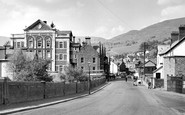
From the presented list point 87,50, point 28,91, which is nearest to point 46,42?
point 87,50

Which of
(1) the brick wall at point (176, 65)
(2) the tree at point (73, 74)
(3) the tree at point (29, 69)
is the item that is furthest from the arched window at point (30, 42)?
(1) the brick wall at point (176, 65)

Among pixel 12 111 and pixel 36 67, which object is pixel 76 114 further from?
pixel 36 67

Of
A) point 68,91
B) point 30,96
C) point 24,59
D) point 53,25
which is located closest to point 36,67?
point 24,59

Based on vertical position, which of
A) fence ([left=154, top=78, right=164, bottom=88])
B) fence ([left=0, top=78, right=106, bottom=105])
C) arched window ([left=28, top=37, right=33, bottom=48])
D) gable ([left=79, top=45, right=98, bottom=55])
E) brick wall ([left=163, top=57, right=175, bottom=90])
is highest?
arched window ([left=28, top=37, right=33, bottom=48])

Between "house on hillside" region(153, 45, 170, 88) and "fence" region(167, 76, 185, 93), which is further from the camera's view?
"house on hillside" region(153, 45, 170, 88)

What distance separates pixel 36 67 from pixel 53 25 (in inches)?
1860

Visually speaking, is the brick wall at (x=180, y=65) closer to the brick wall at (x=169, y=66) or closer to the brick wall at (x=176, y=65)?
the brick wall at (x=176, y=65)

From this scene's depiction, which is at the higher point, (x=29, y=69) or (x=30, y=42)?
(x=30, y=42)

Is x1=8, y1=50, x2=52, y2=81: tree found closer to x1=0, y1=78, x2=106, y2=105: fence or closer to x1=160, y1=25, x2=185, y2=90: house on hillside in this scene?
x1=0, y1=78, x2=106, y2=105: fence

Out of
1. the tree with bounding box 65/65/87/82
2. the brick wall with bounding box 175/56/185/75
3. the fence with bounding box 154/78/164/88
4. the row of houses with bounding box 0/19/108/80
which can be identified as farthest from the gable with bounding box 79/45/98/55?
the brick wall with bounding box 175/56/185/75

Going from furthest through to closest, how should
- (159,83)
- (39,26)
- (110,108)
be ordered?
1. (39,26)
2. (159,83)
3. (110,108)

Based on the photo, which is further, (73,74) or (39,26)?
(39,26)

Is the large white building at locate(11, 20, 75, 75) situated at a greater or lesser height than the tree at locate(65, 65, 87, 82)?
greater

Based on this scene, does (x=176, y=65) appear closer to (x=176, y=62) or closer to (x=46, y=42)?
(x=176, y=62)
